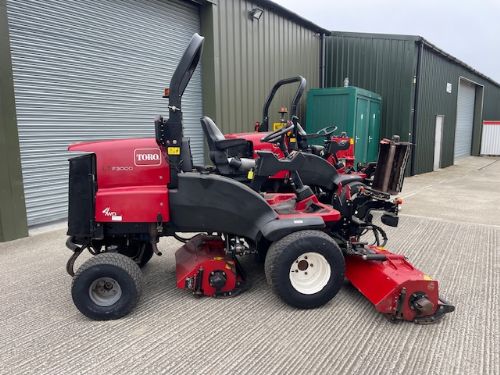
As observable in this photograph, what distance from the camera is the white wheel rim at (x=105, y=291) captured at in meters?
3.05

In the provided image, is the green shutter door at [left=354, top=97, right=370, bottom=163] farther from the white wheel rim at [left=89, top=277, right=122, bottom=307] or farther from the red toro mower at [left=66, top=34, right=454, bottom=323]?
the white wheel rim at [left=89, top=277, right=122, bottom=307]

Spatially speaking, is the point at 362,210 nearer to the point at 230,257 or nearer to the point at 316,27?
the point at 230,257

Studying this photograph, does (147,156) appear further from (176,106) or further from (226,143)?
(226,143)

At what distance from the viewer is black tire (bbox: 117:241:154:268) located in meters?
3.94

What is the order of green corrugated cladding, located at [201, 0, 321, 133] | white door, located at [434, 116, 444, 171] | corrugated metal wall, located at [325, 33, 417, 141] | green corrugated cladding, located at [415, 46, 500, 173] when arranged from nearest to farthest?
1. green corrugated cladding, located at [201, 0, 321, 133]
2. corrugated metal wall, located at [325, 33, 417, 141]
3. green corrugated cladding, located at [415, 46, 500, 173]
4. white door, located at [434, 116, 444, 171]

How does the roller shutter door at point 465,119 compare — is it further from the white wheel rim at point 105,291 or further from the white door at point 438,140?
the white wheel rim at point 105,291

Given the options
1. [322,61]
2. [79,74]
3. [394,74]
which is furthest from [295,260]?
[322,61]

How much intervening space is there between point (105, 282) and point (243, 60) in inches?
270

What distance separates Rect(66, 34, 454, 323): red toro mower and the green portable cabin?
271 inches

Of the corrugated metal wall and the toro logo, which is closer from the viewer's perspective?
the toro logo

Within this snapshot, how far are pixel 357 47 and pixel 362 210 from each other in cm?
922

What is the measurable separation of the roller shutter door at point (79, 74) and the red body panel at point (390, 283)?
455 cm

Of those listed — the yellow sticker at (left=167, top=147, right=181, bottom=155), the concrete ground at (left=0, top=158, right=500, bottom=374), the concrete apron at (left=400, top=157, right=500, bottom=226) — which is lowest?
the concrete apron at (left=400, top=157, right=500, bottom=226)

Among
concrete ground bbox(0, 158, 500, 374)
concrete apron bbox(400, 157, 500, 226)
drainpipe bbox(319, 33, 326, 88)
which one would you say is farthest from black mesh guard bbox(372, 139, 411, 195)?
drainpipe bbox(319, 33, 326, 88)
